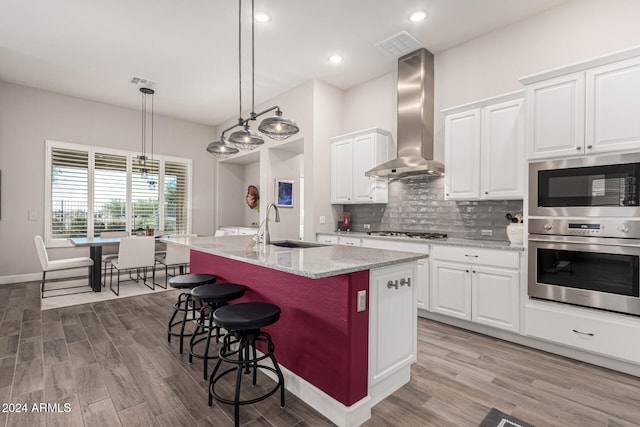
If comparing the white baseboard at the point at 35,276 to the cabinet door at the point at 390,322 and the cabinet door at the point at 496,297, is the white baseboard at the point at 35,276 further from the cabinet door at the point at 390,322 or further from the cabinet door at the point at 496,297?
the cabinet door at the point at 496,297

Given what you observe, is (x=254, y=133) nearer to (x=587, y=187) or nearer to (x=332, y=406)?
(x=332, y=406)

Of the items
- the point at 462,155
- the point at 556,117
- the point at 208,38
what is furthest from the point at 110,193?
the point at 556,117

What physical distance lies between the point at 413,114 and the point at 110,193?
5.72 metres

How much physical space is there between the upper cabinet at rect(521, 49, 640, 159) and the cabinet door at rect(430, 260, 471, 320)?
1304 mm

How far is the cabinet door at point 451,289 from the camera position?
3.19 m

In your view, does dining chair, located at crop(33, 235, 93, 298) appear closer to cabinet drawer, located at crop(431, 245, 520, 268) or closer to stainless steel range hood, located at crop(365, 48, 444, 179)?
stainless steel range hood, located at crop(365, 48, 444, 179)

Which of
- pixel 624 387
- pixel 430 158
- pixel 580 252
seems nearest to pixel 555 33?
pixel 430 158

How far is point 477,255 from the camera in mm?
3107

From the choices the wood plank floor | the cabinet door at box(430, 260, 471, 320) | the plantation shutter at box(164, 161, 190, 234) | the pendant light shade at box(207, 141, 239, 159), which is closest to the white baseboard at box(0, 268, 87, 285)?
the plantation shutter at box(164, 161, 190, 234)

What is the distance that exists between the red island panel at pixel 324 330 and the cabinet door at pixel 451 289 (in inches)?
70.0

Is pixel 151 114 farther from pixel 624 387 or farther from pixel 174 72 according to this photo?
pixel 624 387

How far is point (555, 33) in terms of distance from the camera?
3.15 metres

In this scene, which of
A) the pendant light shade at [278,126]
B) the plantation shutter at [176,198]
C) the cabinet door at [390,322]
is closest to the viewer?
→ the cabinet door at [390,322]

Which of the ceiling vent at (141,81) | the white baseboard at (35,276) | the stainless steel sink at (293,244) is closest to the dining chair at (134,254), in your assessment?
the white baseboard at (35,276)
